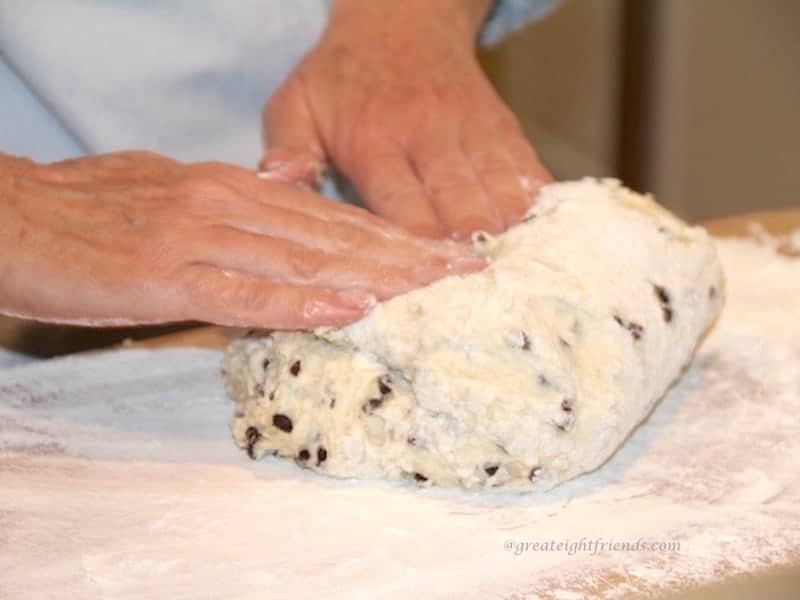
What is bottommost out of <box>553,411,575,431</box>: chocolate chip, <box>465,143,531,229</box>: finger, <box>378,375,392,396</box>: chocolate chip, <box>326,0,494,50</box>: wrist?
<box>553,411,575,431</box>: chocolate chip

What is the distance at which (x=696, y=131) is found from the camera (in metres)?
3.50

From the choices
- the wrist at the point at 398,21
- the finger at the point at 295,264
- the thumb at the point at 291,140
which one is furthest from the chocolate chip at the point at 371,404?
the wrist at the point at 398,21

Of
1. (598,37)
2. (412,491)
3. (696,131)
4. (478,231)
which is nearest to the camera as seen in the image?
(412,491)

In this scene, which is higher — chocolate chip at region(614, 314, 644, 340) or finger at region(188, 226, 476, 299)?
finger at region(188, 226, 476, 299)

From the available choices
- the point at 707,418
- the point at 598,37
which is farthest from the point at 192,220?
the point at 598,37

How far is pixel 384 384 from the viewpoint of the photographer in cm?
124

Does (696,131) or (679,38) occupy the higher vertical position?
(679,38)

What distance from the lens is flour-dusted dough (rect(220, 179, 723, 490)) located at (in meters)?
1.20

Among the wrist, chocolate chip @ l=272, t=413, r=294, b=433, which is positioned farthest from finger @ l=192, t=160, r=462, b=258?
the wrist

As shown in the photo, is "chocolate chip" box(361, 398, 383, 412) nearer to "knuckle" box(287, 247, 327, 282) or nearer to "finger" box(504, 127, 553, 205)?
"knuckle" box(287, 247, 327, 282)

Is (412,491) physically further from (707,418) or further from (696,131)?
(696,131)

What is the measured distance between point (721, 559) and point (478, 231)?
551 mm

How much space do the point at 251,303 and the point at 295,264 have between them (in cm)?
7

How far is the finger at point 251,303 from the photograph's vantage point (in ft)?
4.01
